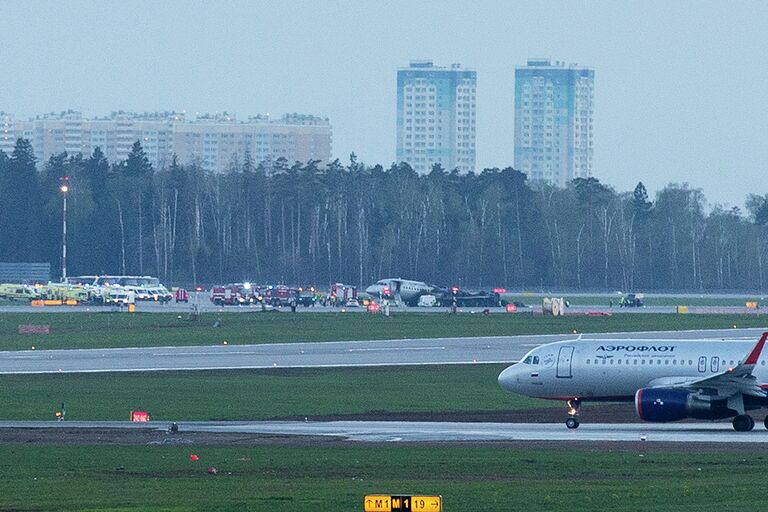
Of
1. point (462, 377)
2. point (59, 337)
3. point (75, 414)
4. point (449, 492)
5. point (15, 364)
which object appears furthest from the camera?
point (59, 337)

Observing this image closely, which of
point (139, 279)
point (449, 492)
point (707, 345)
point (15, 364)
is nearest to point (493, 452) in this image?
point (449, 492)

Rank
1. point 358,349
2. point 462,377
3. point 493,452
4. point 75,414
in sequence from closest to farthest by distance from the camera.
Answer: point 493,452 < point 75,414 < point 462,377 < point 358,349

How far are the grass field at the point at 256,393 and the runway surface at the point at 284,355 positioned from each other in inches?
152

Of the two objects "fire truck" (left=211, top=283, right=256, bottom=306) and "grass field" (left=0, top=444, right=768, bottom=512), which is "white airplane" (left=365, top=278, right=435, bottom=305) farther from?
"grass field" (left=0, top=444, right=768, bottom=512)

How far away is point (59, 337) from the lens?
98.0 m

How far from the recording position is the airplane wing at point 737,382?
1998 inches

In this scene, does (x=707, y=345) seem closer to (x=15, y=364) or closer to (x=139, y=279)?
(x=15, y=364)

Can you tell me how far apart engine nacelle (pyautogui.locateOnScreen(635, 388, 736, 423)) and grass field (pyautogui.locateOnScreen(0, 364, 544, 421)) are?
33.5ft

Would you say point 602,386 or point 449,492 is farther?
point 602,386

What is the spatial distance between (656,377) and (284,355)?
34.6 m

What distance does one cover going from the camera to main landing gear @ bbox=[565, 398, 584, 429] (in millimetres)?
52875

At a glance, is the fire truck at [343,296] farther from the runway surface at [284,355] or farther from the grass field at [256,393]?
the grass field at [256,393]

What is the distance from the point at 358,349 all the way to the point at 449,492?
54.9 metres

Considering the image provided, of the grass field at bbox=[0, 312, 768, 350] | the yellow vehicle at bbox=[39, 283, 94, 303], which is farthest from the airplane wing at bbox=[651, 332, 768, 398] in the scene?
the yellow vehicle at bbox=[39, 283, 94, 303]
